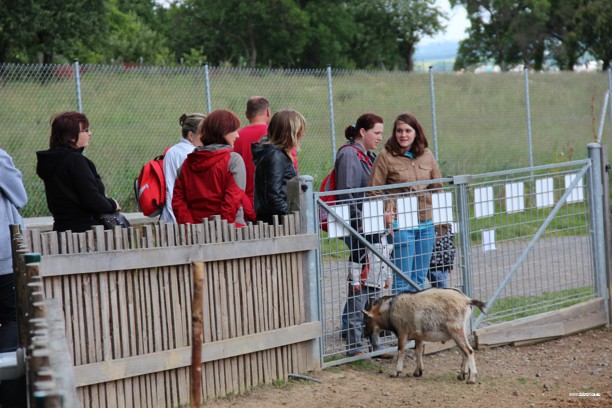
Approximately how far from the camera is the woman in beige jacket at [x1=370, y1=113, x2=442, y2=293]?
745 cm

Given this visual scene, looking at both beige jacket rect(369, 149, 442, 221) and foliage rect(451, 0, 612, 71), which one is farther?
foliage rect(451, 0, 612, 71)

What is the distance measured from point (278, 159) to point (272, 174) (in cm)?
13

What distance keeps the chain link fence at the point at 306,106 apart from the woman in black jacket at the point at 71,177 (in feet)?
15.5

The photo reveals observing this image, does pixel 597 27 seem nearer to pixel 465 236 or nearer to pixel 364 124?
pixel 465 236

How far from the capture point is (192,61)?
166 ft

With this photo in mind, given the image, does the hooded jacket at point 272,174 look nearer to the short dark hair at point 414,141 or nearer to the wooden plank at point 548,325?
the short dark hair at point 414,141

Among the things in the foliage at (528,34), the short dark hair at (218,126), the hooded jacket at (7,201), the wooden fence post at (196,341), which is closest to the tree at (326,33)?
the foliage at (528,34)

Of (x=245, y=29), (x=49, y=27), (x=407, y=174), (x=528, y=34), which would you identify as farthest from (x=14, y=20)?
(x=528, y=34)

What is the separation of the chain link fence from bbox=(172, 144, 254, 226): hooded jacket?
15.1 ft

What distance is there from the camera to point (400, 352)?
269 inches

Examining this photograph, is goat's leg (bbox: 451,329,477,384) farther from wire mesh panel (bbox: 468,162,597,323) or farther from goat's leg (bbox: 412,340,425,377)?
wire mesh panel (bbox: 468,162,597,323)

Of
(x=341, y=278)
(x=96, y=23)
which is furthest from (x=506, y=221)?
(x=96, y=23)

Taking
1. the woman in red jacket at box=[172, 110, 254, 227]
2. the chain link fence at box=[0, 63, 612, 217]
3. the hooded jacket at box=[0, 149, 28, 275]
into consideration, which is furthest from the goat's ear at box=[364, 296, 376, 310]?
the chain link fence at box=[0, 63, 612, 217]

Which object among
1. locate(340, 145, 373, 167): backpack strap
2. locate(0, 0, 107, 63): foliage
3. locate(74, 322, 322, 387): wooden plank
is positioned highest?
locate(0, 0, 107, 63): foliage
